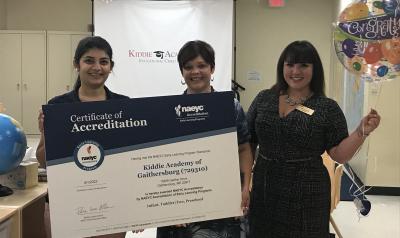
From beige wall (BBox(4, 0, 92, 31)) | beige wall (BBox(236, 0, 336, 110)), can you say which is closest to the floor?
beige wall (BBox(236, 0, 336, 110))

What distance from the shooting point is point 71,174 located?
161cm

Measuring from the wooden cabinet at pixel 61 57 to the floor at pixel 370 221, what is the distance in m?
4.60

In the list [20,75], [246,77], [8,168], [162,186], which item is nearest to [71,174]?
[162,186]

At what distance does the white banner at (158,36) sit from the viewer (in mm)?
6266

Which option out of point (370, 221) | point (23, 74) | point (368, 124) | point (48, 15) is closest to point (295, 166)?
point (368, 124)

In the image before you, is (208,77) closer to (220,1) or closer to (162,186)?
(162,186)

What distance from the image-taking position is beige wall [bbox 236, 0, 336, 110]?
7.76 metres

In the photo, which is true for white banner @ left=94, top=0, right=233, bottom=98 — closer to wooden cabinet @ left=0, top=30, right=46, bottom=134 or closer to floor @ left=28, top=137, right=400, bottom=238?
wooden cabinet @ left=0, top=30, right=46, bottom=134

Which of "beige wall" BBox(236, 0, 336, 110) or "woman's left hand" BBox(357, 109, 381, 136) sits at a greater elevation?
"beige wall" BBox(236, 0, 336, 110)

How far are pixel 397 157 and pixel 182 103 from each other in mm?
4055

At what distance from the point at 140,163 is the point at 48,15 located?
7542 millimetres

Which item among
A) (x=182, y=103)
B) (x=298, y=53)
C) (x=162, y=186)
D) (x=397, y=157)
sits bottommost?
(x=397, y=157)

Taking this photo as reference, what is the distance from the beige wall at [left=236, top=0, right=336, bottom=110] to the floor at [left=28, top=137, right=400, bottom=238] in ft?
12.3

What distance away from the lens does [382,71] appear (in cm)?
189
